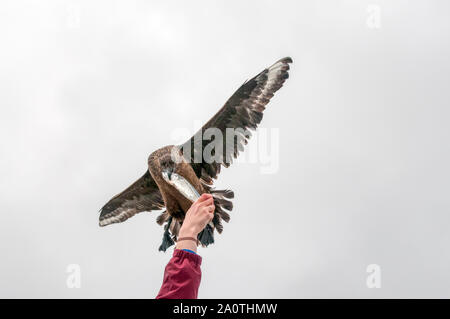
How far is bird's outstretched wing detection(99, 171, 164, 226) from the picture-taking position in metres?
10.5

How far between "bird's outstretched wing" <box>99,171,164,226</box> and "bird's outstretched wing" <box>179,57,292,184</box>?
1117 millimetres

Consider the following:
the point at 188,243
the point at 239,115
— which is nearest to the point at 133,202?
the point at 239,115

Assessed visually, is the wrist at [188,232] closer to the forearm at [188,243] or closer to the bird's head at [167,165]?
the forearm at [188,243]

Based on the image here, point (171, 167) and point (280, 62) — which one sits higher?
point (280, 62)

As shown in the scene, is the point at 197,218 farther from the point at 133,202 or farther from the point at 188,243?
the point at 133,202

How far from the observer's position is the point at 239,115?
988cm

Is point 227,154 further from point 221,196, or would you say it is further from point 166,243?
point 166,243

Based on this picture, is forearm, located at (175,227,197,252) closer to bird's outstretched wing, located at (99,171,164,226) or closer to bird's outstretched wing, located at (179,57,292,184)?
bird's outstretched wing, located at (179,57,292,184)

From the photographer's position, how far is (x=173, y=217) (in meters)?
8.66

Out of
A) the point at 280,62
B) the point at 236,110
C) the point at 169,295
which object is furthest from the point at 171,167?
the point at 169,295

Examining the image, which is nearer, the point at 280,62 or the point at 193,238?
the point at 193,238

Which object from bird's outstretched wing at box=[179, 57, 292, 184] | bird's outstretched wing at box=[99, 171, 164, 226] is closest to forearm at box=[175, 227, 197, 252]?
bird's outstretched wing at box=[179, 57, 292, 184]

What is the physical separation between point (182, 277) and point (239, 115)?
664 cm

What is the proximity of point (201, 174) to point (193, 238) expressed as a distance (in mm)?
6037
